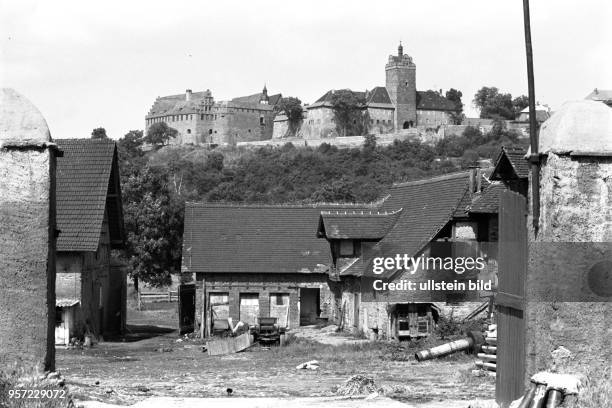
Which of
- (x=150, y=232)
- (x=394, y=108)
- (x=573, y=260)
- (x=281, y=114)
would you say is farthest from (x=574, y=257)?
(x=281, y=114)

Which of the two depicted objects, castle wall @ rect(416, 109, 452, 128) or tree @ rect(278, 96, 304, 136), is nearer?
castle wall @ rect(416, 109, 452, 128)

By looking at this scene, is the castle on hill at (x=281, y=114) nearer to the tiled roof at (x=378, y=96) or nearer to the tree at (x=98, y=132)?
the tiled roof at (x=378, y=96)

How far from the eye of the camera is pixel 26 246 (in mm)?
11664

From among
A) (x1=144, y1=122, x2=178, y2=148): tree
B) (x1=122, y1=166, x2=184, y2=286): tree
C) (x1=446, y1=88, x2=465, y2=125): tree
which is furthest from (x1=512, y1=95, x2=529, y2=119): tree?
(x1=122, y1=166, x2=184, y2=286): tree

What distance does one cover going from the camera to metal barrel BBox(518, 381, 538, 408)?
10266mm

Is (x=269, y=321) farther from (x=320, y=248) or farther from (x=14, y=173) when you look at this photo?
(x=14, y=173)

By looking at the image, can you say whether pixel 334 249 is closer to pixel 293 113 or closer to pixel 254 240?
pixel 254 240

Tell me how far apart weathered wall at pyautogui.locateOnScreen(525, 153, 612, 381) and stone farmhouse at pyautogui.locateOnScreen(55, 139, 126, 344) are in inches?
865

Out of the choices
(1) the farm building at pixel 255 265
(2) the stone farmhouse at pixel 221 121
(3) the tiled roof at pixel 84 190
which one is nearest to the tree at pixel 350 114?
(2) the stone farmhouse at pixel 221 121

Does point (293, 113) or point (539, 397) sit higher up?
point (293, 113)

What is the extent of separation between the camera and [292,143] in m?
149

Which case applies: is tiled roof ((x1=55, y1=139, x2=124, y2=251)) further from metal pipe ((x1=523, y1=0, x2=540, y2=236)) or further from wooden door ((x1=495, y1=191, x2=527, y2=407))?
metal pipe ((x1=523, y1=0, x2=540, y2=236))

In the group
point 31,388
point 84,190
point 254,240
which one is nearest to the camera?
point 31,388

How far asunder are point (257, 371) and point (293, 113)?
139585 millimetres
